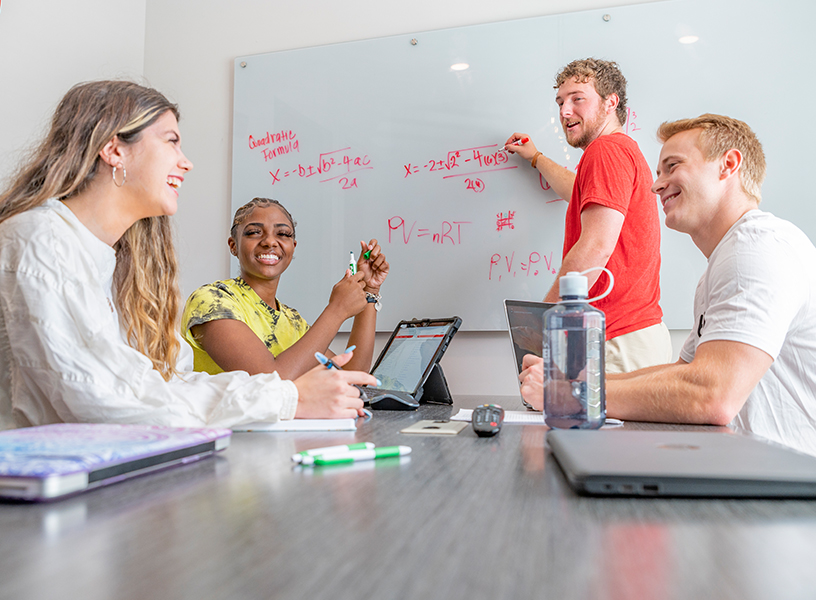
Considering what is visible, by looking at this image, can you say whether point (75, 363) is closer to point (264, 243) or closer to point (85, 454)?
point (85, 454)

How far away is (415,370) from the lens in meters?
1.35

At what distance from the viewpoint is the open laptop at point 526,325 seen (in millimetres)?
1216

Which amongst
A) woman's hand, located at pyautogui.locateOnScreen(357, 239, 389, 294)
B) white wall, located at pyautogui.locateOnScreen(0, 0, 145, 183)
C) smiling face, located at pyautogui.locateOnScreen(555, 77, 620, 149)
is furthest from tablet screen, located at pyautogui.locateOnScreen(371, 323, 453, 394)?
white wall, located at pyautogui.locateOnScreen(0, 0, 145, 183)

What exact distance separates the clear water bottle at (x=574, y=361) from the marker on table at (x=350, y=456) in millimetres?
297

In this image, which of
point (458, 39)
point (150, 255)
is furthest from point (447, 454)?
point (458, 39)

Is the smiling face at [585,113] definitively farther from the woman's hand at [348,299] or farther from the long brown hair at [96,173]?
the long brown hair at [96,173]

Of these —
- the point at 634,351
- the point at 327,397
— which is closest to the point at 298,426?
the point at 327,397

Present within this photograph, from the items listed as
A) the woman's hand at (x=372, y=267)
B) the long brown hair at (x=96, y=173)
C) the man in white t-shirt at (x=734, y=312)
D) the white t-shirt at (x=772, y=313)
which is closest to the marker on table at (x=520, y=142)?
the woman's hand at (x=372, y=267)

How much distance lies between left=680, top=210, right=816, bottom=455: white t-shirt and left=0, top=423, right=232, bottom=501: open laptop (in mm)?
782

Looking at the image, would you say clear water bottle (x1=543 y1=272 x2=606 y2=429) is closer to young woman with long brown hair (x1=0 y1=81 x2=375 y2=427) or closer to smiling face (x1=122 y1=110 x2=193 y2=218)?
young woman with long brown hair (x1=0 y1=81 x2=375 y2=427)

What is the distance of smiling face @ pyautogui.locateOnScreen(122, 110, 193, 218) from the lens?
111 centimetres

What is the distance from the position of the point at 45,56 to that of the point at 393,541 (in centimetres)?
249

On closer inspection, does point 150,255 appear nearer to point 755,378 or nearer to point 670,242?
point 755,378

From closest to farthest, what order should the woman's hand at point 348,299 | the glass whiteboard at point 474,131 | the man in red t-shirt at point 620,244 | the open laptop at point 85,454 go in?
the open laptop at point 85,454
the man in red t-shirt at point 620,244
the woman's hand at point 348,299
the glass whiteboard at point 474,131
